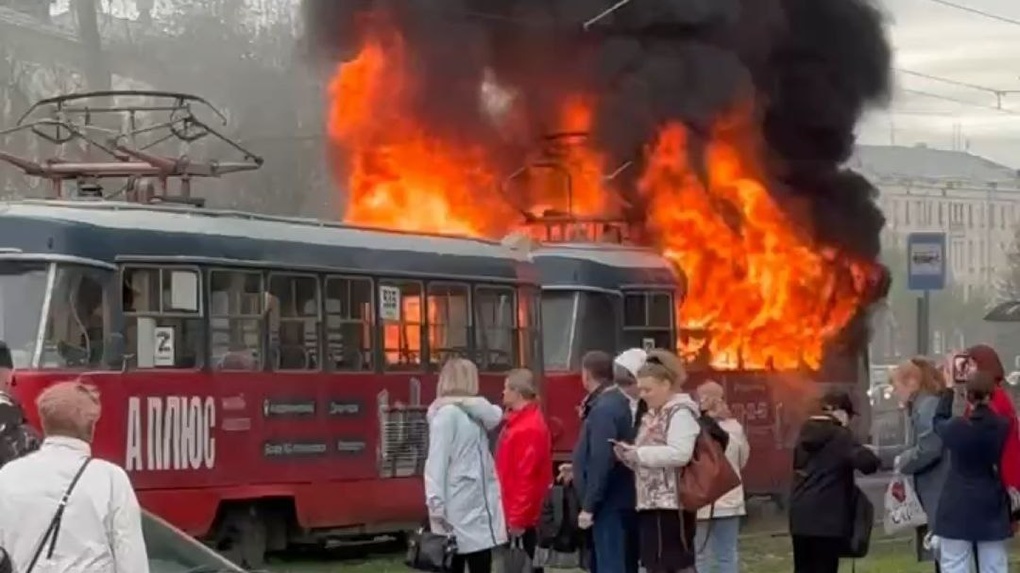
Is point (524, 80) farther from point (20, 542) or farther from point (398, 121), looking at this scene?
point (20, 542)

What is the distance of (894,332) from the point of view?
84312 millimetres

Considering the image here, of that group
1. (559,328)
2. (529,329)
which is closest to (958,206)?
(559,328)

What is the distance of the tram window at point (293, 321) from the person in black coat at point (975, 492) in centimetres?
761

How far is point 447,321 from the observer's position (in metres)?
21.5

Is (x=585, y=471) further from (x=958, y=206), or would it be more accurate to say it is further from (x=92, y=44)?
(x=958, y=206)

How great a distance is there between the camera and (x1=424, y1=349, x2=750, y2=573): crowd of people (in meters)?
12.0

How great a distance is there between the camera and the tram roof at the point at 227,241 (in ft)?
57.6

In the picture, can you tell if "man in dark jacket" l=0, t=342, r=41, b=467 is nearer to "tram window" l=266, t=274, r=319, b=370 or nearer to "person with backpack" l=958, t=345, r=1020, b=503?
"person with backpack" l=958, t=345, r=1020, b=503

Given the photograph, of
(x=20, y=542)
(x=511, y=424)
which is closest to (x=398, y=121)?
(x=511, y=424)

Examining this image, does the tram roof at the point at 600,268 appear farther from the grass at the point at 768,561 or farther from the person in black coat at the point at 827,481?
the person in black coat at the point at 827,481

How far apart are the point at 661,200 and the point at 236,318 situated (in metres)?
12.1

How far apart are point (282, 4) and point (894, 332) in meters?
46.9

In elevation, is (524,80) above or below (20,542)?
above

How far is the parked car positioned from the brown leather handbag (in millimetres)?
3661
